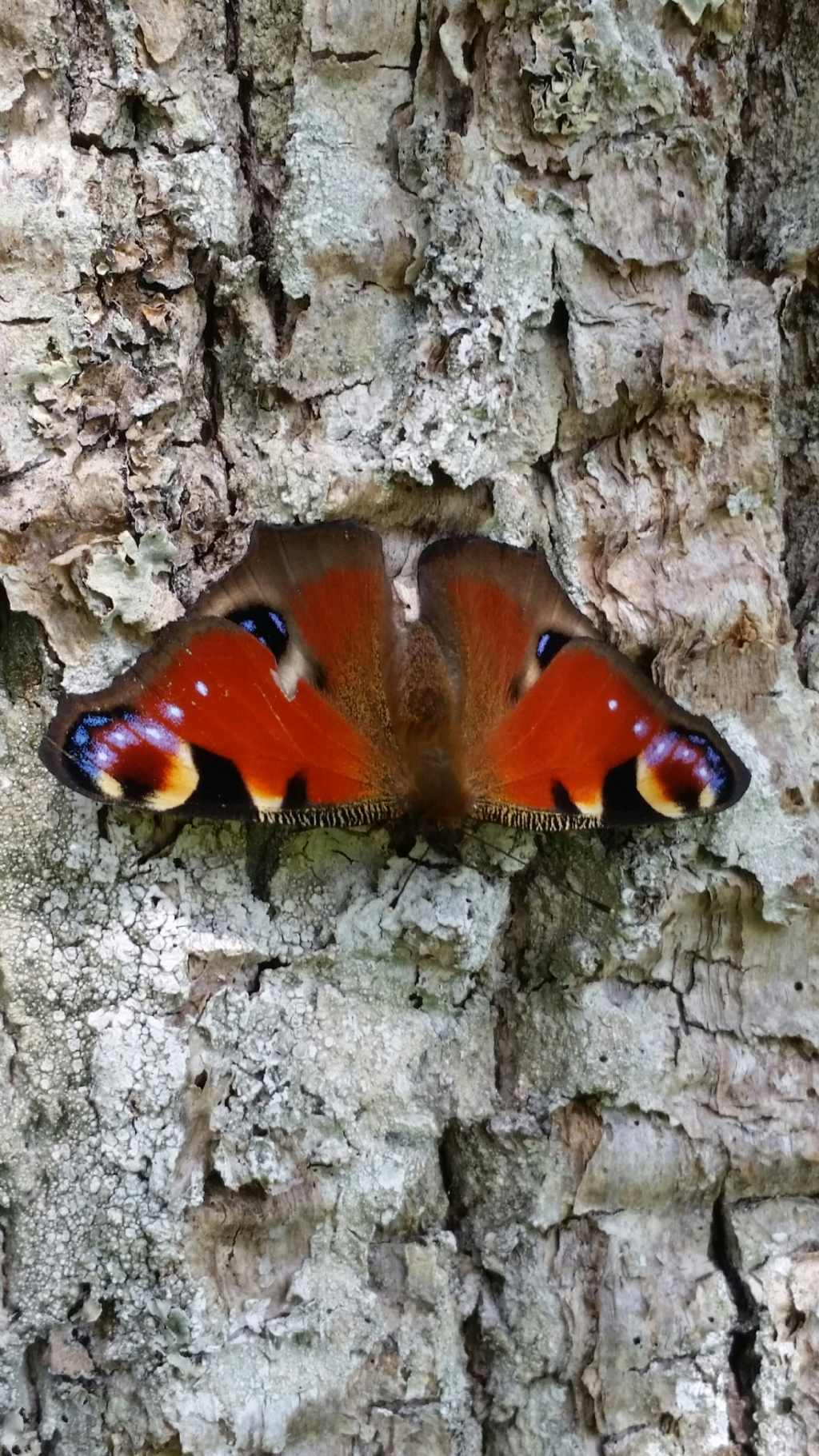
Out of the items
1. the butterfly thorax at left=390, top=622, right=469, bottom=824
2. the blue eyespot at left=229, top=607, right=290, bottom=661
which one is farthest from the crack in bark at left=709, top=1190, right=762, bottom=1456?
→ the blue eyespot at left=229, top=607, right=290, bottom=661

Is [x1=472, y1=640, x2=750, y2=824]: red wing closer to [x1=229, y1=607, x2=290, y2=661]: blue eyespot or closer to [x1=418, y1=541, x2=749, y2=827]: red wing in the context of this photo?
[x1=418, y1=541, x2=749, y2=827]: red wing

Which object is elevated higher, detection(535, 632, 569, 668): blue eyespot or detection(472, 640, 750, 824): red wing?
detection(535, 632, 569, 668): blue eyespot

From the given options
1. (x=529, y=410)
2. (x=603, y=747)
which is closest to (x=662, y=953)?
(x=603, y=747)

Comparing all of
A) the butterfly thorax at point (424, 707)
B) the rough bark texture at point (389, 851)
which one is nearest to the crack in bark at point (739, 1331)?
the rough bark texture at point (389, 851)

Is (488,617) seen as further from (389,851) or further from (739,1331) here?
(739,1331)

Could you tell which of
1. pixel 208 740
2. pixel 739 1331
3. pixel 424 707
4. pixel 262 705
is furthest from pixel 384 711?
pixel 739 1331

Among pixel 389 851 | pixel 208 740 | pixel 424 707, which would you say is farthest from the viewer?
pixel 424 707
